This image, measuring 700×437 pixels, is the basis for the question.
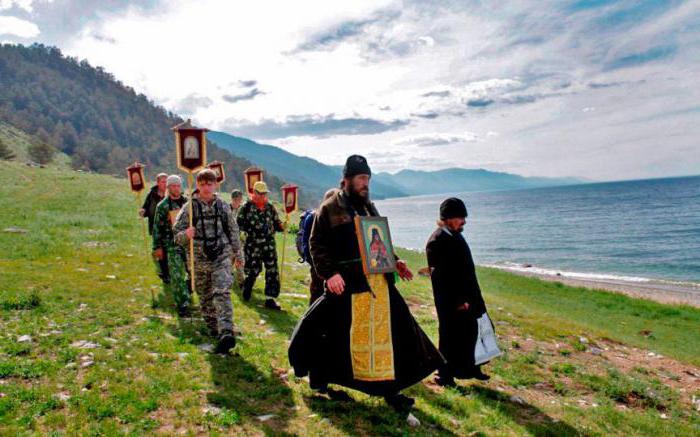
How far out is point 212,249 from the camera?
771 centimetres

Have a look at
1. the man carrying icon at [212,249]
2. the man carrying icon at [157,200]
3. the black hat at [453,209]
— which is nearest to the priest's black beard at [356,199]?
the black hat at [453,209]

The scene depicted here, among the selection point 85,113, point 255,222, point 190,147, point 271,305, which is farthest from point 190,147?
point 85,113

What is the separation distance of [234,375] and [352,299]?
2316 millimetres

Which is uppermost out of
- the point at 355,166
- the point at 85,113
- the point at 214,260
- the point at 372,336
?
the point at 85,113

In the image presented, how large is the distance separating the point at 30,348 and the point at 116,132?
188 metres

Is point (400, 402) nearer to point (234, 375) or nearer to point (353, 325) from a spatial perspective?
point (353, 325)

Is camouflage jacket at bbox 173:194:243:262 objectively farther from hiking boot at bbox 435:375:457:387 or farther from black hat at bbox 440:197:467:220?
hiking boot at bbox 435:375:457:387

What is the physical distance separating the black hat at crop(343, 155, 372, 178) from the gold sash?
Result: 4.53ft

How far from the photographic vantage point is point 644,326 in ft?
68.0

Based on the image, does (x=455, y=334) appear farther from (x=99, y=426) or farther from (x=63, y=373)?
(x=63, y=373)

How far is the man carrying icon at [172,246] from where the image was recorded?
9.48 meters

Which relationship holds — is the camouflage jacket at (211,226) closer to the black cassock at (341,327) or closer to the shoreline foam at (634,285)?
the black cassock at (341,327)

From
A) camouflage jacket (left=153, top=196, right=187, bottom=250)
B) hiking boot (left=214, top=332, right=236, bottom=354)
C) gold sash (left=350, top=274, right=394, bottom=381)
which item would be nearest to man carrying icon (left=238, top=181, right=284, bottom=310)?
camouflage jacket (left=153, top=196, right=187, bottom=250)

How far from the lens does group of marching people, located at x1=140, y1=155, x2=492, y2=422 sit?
5.84m
